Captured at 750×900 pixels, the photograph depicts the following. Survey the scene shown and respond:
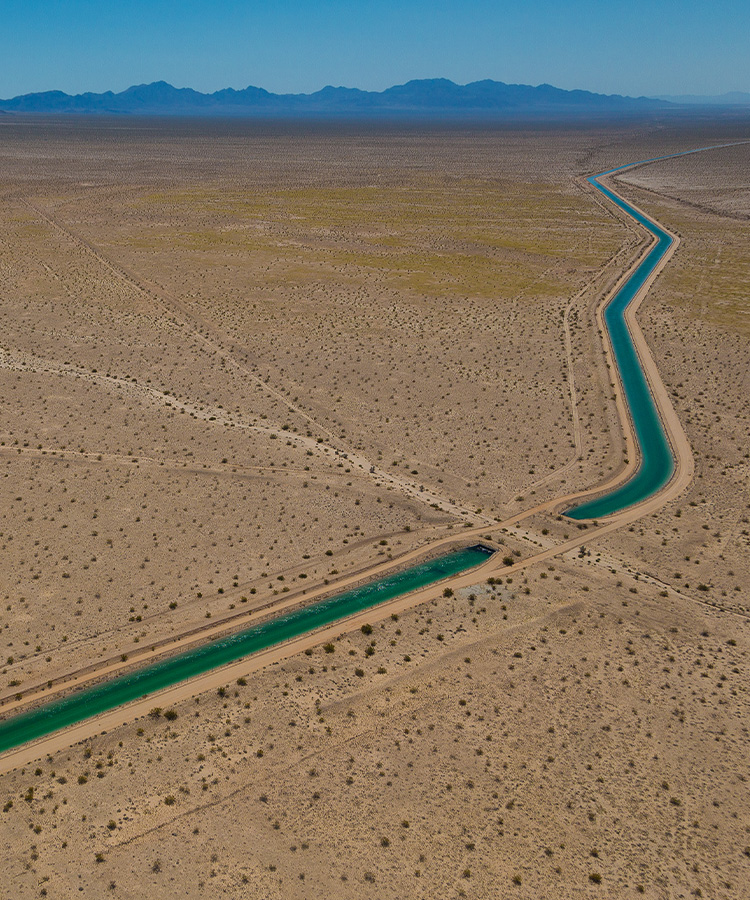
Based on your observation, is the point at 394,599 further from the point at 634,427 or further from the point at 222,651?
the point at 634,427

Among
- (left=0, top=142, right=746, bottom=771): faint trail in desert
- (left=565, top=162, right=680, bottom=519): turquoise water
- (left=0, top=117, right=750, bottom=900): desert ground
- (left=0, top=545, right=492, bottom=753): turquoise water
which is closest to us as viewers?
(left=0, top=117, right=750, bottom=900): desert ground

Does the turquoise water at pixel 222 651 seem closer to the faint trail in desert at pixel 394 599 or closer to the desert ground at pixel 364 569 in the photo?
the faint trail in desert at pixel 394 599

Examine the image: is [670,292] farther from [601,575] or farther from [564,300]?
[601,575]

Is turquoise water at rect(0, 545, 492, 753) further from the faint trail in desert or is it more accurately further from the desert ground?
the desert ground

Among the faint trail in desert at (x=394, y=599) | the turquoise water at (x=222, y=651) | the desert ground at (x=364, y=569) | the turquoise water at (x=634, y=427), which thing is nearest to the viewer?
the desert ground at (x=364, y=569)

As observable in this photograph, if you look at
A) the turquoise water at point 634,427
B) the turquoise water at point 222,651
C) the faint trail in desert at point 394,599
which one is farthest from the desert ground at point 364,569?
the turquoise water at point 634,427

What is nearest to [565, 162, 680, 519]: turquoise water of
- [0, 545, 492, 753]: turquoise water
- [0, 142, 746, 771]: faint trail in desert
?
[0, 142, 746, 771]: faint trail in desert
